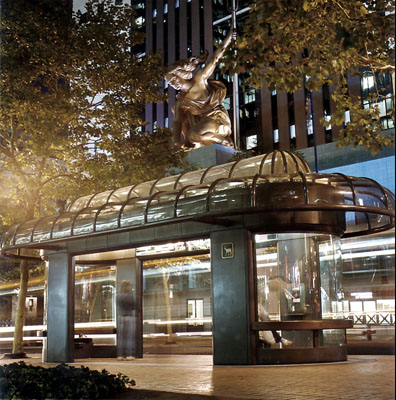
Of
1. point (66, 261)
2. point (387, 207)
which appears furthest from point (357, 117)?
point (66, 261)

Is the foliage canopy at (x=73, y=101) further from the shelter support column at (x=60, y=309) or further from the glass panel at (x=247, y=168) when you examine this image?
the glass panel at (x=247, y=168)

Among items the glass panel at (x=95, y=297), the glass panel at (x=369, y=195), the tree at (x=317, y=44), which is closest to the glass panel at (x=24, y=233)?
the glass panel at (x=95, y=297)

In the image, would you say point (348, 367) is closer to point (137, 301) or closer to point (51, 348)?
point (137, 301)

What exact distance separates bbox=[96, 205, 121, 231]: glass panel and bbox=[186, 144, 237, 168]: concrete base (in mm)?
4904

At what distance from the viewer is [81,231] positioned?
15930mm

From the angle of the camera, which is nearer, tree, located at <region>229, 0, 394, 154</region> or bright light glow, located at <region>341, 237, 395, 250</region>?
tree, located at <region>229, 0, 394, 154</region>

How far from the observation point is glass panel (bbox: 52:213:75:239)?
16328 millimetres

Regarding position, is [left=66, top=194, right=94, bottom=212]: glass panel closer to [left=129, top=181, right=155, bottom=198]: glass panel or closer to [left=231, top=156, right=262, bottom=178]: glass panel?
[left=129, top=181, right=155, bottom=198]: glass panel

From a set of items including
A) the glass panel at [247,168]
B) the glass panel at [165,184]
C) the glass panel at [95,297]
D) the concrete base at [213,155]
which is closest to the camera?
the glass panel at [247,168]

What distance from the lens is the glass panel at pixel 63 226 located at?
16328 millimetres

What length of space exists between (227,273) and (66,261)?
5513 millimetres

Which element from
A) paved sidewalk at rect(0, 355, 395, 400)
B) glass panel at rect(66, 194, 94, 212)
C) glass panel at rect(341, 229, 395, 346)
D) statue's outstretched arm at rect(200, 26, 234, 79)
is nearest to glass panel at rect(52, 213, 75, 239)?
glass panel at rect(66, 194, 94, 212)

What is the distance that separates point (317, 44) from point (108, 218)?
673cm

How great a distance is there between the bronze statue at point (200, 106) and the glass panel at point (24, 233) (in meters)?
5.40
